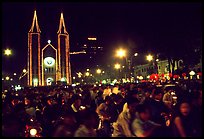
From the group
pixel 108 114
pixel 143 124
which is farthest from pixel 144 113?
pixel 108 114

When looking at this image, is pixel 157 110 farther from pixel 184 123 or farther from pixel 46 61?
pixel 46 61

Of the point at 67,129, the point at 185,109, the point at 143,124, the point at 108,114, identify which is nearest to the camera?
the point at 67,129

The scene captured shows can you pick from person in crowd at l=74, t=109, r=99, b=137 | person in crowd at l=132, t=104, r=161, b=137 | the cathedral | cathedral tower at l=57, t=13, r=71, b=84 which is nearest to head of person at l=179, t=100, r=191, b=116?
person in crowd at l=132, t=104, r=161, b=137

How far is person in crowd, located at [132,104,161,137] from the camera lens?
230 inches

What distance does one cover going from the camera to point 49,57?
9206 cm

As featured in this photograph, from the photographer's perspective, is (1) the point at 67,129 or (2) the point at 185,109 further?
(2) the point at 185,109

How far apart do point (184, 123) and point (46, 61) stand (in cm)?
8683

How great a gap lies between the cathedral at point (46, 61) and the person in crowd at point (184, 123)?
77.3m

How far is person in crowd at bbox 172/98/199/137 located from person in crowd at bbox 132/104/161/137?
1.41 ft

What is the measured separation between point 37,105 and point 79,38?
5332 inches

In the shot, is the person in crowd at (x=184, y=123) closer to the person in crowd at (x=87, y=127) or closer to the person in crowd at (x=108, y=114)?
the person in crowd at (x=87, y=127)

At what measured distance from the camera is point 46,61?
299ft

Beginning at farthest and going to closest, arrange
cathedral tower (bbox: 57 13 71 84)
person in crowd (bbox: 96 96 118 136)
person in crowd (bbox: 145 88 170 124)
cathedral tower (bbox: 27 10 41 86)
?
cathedral tower (bbox: 57 13 71 84)
cathedral tower (bbox: 27 10 41 86)
person in crowd (bbox: 96 96 118 136)
person in crowd (bbox: 145 88 170 124)

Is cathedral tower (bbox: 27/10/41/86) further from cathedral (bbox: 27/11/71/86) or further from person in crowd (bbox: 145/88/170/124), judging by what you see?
person in crowd (bbox: 145/88/170/124)
